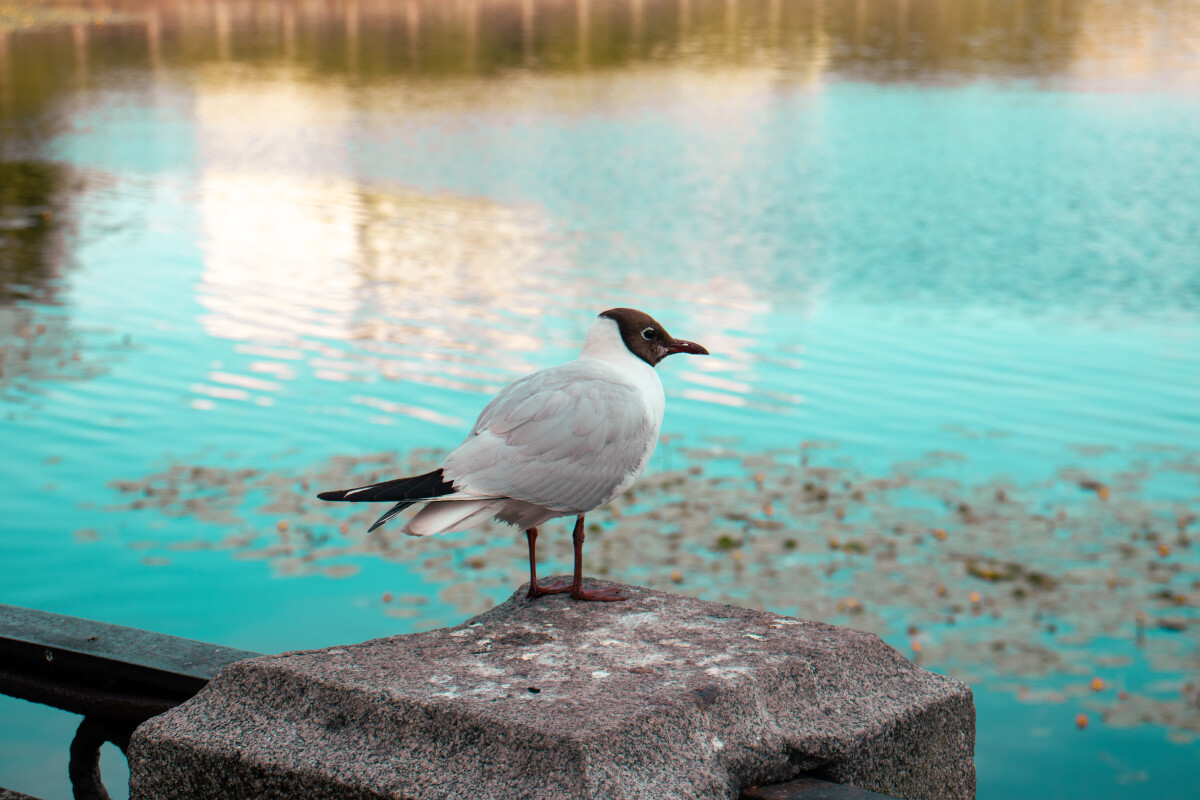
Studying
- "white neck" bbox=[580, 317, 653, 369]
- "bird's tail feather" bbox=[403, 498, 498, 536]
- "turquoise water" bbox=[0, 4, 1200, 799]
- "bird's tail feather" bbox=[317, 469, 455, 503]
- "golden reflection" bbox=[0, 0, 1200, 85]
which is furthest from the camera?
"golden reflection" bbox=[0, 0, 1200, 85]

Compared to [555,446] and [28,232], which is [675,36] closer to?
[28,232]

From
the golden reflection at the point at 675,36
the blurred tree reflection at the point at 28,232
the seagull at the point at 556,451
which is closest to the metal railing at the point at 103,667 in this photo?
the seagull at the point at 556,451

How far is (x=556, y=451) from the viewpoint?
394 cm

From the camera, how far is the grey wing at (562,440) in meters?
3.84

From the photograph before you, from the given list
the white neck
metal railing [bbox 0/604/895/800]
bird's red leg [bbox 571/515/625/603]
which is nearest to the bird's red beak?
the white neck

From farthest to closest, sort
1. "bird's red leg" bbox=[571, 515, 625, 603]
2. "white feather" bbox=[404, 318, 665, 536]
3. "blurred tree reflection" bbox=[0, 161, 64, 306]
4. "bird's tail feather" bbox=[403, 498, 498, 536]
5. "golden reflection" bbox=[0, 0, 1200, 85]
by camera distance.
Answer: "golden reflection" bbox=[0, 0, 1200, 85] → "blurred tree reflection" bbox=[0, 161, 64, 306] → "bird's red leg" bbox=[571, 515, 625, 603] → "white feather" bbox=[404, 318, 665, 536] → "bird's tail feather" bbox=[403, 498, 498, 536]

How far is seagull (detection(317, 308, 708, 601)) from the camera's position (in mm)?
3730

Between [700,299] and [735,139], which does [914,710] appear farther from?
[735,139]

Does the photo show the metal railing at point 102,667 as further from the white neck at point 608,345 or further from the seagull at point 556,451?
the white neck at point 608,345

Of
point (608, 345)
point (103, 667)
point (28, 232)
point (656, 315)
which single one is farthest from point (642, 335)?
point (28, 232)

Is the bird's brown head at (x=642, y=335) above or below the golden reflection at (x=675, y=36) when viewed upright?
below

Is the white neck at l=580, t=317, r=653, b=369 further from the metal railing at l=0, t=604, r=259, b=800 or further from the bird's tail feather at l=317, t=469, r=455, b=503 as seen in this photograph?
the metal railing at l=0, t=604, r=259, b=800

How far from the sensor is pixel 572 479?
3980 mm

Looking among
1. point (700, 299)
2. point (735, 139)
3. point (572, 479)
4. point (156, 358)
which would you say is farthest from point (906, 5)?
point (572, 479)
